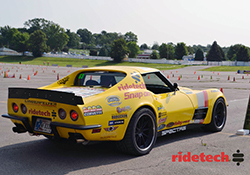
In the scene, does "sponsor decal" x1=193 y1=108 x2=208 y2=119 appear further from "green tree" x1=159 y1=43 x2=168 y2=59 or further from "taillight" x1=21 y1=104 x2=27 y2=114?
"green tree" x1=159 y1=43 x2=168 y2=59

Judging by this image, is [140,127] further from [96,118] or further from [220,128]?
[220,128]

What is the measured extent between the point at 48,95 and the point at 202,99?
3351mm

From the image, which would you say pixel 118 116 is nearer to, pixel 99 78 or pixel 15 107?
pixel 99 78

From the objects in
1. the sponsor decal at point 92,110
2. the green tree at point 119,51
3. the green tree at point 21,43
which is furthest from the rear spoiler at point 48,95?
the green tree at point 21,43

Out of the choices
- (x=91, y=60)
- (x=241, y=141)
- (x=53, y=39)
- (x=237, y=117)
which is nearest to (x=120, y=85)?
(x=241, y=141)

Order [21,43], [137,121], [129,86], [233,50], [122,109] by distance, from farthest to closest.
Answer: [233,50]
[21,43]
[129,86]
[137,121]
[122,109]

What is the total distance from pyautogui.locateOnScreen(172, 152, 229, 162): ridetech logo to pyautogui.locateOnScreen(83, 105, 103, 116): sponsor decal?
1.45 metres

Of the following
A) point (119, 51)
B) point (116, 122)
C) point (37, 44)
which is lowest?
point (116, 122)

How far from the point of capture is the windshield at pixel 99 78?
5.53 metres

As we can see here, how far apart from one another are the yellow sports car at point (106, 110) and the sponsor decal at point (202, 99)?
0.14m

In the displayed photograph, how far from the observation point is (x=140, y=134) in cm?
512

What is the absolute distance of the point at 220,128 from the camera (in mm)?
7008

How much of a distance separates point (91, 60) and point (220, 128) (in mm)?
Result: 92956

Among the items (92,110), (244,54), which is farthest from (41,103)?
(244,54)
